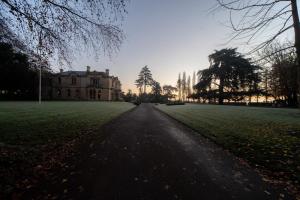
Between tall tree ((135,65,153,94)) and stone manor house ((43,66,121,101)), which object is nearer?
stone manor house ((43,66,121,101))

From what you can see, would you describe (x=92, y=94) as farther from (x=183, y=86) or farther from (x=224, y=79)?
(x=183, y=86)

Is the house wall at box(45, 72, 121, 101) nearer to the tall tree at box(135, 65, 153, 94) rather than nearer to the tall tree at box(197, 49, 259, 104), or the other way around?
the tall tree at box(135, 65, 153, 94)

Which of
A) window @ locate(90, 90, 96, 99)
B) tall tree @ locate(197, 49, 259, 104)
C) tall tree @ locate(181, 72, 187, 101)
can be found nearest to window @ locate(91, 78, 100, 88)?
window @ locate(90, 90, 96, 99)

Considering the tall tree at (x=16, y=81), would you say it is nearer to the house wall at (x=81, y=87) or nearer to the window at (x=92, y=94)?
the house wall at (x=81, y=87)

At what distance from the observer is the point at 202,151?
734 centimetres

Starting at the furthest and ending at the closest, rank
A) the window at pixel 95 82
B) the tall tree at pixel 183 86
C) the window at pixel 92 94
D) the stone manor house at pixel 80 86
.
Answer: the tall tree at pixel 183 86 → the window at pixel 95 82 → the window at pixel 92 94 → the stone manor house at pixel 80 86

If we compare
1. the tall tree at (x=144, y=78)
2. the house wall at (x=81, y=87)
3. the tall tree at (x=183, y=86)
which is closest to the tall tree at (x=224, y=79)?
the house wall at (x=81, y=87)

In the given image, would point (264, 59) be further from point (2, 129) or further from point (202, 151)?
point (2, 129)

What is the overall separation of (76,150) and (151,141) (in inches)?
117

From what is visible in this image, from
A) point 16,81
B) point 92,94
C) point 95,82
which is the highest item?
point 95,82

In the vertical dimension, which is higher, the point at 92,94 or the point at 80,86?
the point at 80,86

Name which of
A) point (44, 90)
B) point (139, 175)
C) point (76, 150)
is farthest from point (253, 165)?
point (44, 90)

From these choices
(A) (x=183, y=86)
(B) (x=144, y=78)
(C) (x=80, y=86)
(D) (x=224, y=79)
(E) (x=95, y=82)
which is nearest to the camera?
(D) (x=224, y=79)

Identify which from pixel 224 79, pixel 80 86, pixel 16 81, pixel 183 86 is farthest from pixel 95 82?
pixel 183 86
